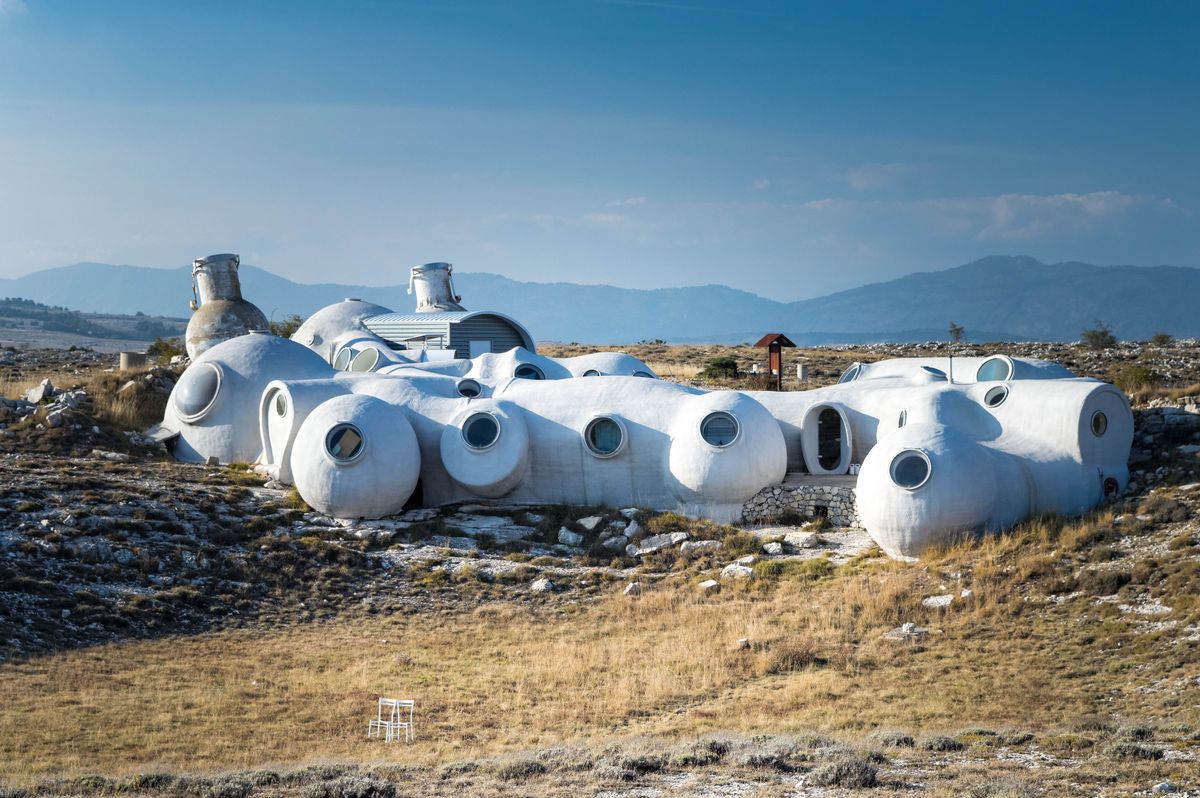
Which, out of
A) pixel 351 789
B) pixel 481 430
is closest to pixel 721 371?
pixel 481 430

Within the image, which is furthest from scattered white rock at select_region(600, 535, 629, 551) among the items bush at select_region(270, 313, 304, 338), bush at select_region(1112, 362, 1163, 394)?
bush at select_region(270, 313, 304, 338)

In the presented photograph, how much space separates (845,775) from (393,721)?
5.99 meters

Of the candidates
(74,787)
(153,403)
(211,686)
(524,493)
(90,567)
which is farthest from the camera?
(153,403)

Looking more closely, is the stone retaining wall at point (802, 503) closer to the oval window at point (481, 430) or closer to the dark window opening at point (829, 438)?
the dark window opening at point (829, 438)

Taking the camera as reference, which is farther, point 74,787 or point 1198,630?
point 1198,630

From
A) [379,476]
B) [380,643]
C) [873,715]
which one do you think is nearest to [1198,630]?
[873,715]

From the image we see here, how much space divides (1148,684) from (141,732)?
12.0m

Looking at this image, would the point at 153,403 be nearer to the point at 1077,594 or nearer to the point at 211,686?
the point at 211,686

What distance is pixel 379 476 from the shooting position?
80.8 ft

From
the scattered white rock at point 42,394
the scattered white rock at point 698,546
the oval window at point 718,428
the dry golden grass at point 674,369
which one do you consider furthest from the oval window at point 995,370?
the scattered white rock at point 42,394

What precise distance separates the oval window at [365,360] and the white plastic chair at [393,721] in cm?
2085

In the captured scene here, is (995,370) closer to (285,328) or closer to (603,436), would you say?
(603,436)

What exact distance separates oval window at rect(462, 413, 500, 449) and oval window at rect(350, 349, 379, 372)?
10132 millimetres

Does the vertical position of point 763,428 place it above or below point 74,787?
above
